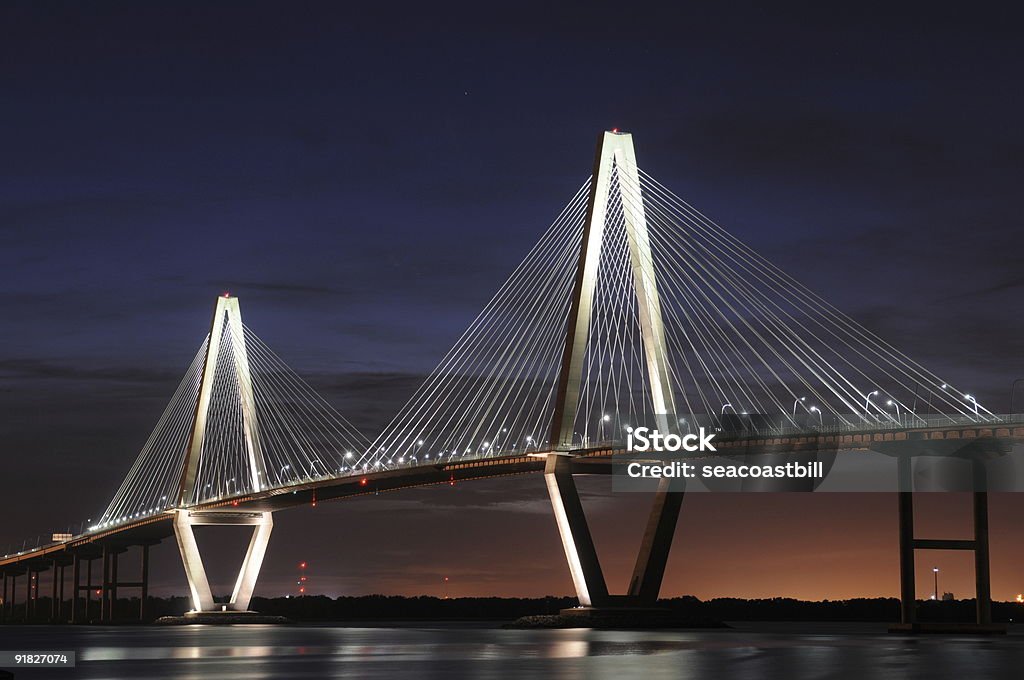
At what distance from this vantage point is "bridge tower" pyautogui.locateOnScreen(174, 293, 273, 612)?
99.4 m

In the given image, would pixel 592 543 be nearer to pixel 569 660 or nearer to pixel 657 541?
pixel 657 541

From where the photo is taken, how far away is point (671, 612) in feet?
229

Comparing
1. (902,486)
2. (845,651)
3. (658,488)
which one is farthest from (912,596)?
(845,651)

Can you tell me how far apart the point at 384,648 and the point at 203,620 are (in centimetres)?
5160

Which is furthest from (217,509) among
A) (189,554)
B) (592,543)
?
(592,543)

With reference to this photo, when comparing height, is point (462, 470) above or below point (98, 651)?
above

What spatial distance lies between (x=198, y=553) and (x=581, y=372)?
151 feet

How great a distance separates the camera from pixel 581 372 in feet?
209

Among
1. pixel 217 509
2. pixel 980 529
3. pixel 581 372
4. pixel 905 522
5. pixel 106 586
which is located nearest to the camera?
pixel 980 529

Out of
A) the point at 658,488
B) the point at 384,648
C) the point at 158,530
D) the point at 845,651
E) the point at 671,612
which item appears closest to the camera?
the point at 845,651

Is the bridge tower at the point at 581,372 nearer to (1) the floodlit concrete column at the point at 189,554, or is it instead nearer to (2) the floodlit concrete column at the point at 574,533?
(2) the floodlit concrete column at the point at 574,533

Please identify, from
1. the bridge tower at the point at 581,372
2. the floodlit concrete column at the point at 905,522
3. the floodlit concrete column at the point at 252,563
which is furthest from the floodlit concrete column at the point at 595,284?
the floodlit concrete column at the point at 252,563

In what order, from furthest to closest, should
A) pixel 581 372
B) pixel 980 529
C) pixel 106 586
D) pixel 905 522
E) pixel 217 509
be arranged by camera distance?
pixel 106 586 < pixel 217 509 < pixel 581 372 < pixel 905 522 < pixel 980 529

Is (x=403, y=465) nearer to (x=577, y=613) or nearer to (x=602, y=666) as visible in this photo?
(x=577, y=613)
